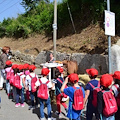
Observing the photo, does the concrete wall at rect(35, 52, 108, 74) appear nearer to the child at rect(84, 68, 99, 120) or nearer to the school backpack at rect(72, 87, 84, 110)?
the child at rect(84, 68, 99, 120)

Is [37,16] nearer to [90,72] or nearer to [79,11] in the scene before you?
[79,11]

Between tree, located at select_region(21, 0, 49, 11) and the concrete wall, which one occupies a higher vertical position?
tree, located at select_region(21, 0, 49, 11)

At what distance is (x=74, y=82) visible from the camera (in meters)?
3.49

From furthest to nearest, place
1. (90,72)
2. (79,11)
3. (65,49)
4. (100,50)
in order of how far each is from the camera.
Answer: (79,11) → (65,49) → (100,50) → (90,72)

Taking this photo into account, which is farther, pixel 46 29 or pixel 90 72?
pixel 46 29

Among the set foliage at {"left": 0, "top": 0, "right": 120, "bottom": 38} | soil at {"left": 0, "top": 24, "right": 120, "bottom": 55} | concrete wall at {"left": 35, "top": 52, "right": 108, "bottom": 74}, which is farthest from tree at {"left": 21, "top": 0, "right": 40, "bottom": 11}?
concrete wall at {"left": 35, "top": 52, "right": 108, "bottom": 74}

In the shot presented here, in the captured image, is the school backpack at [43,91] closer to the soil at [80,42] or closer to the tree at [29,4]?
the soil at [80,42]

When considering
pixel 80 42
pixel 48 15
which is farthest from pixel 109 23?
pixel 48 15

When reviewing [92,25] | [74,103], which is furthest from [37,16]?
[74,103]

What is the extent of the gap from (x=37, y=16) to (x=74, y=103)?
18232 mm

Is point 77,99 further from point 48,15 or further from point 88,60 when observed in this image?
point 48,15

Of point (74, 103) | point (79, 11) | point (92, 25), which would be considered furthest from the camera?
point (79, 11)

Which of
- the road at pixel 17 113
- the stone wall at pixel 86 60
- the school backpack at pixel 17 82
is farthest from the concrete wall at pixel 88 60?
the school backpack at pixel 17 82

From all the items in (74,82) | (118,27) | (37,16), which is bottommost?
(74,82)
